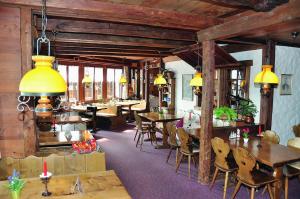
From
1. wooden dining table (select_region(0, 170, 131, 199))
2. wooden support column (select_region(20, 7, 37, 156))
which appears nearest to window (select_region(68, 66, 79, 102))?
wooden support column (select_region(20, 7, 37, 156))

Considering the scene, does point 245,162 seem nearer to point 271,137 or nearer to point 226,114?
point 271,137

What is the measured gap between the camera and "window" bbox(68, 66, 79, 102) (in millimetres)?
10505

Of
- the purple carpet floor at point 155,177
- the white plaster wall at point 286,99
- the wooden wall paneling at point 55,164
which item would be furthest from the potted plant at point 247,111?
the wooden wall paneling at point 55,164

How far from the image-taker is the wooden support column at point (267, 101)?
17.8 ft

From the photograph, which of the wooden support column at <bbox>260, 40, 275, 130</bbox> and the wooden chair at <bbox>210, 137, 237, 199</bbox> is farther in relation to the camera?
the wooden support column at <bbox>260, 40, 275, 130</bbox>

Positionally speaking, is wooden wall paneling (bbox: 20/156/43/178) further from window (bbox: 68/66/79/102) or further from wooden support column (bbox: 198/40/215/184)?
window (bbox: 68/66/79/102)

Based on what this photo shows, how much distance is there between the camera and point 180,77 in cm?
883

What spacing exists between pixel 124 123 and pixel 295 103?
615 cm

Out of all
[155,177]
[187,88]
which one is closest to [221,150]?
[155,177]

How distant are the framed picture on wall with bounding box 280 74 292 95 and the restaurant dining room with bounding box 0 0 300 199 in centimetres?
3

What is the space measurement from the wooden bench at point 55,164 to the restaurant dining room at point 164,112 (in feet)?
0.04

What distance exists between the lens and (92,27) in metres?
4.64

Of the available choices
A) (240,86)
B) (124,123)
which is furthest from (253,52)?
(124,123)

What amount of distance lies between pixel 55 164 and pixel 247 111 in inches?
162
